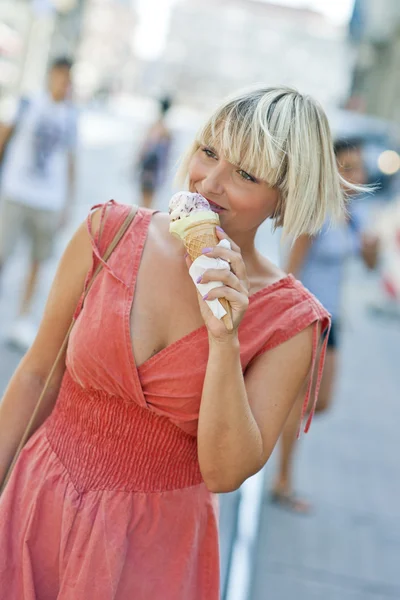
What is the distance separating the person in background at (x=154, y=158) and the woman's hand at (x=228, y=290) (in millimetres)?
9226

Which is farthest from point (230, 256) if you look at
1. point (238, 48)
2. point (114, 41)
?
point (114, 41)

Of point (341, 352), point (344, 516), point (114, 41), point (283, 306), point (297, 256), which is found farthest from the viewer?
point (114, 41)

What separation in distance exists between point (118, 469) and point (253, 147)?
75 centimetres

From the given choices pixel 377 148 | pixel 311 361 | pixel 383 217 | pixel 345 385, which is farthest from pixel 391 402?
pixel 377 148

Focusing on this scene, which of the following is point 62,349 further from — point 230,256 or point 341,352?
point 341,352

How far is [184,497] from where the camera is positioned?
1892 mm

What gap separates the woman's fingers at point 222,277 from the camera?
5.38 ft

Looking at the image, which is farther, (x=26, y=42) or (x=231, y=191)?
(x=26, y=42)

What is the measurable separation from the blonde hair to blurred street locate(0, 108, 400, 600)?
0.31 m

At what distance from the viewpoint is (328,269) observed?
15.4 ft

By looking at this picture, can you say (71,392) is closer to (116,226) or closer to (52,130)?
(116,226)

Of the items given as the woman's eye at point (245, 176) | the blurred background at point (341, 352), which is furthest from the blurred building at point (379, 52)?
the woman's eye at point (245, 176)

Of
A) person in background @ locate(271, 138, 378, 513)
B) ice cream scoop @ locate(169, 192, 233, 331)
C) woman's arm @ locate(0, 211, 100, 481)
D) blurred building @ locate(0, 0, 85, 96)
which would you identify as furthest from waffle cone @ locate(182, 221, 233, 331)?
blurred building @ locate(0, 0, 85, 96)

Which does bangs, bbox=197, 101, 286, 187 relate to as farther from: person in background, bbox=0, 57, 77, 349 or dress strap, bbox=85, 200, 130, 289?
person in background, bbox=0, 57, 77, 349
